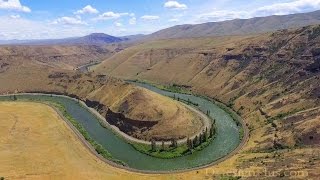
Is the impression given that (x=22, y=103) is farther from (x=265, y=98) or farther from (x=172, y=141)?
(x=265, y=98)

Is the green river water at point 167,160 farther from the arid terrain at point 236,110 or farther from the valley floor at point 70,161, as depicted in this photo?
the valley floor at point 70,161

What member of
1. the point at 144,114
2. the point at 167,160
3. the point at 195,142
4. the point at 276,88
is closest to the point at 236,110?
the point at 276,88

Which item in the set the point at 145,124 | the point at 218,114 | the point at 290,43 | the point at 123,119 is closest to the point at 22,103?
the point at 123,119

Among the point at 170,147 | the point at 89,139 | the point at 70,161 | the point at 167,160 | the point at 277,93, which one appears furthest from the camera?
the point at 277,93

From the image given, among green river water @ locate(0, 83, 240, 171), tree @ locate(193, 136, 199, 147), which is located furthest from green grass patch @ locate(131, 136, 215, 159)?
green river water @ locate(0, 83, 240, 171)

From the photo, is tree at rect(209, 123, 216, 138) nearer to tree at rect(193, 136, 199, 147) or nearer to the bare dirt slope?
the bare dirt slope

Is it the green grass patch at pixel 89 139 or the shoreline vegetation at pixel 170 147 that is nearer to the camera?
the green grass patch at pixel 89 139

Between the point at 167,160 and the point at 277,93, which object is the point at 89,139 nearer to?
the point at 167,160

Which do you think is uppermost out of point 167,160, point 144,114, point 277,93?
point 277,93

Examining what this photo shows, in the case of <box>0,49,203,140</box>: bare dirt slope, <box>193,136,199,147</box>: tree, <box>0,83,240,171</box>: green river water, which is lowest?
<box>0,83,240,171</box>: green river water

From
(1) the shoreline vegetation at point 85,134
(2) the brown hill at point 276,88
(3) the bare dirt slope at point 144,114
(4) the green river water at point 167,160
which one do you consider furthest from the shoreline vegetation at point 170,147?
(2) the brown hill at point 276,88

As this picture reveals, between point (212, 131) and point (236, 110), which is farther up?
point (236, 110)
